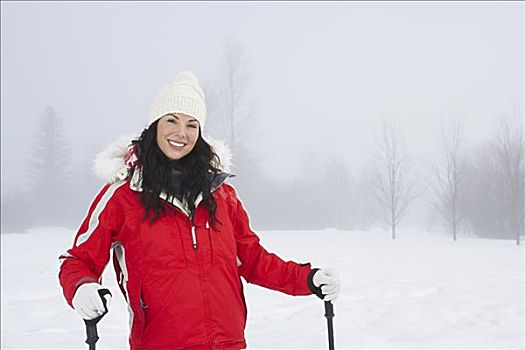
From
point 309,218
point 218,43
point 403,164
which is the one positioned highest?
point 218,43

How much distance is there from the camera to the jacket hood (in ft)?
6.72

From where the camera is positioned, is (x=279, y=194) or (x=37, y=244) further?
(x=279, y=194)

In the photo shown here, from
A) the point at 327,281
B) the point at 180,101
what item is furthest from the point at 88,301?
the point at 327,281

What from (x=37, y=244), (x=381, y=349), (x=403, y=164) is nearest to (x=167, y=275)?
(x=381, y=349)

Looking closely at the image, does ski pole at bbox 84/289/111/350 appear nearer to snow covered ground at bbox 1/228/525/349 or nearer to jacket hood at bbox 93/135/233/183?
jacket hood at bbox 93/135/233/183

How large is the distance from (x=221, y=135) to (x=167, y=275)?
2038 cm

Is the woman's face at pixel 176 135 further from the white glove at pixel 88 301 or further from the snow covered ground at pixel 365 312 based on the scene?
the snow covered ground at pixel 365 312

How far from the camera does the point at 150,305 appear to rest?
1.90 meters

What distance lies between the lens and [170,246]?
190 centimetres

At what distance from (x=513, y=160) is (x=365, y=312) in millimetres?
14239

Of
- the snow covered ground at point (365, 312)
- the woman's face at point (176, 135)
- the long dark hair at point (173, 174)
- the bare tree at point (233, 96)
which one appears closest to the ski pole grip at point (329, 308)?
the long dark hair at point (173, 174)

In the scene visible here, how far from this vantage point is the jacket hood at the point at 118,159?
2.05 m

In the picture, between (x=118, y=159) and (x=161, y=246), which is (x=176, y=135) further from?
(x=161, y=246)

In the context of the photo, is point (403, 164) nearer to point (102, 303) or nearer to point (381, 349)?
point (381, 349)
